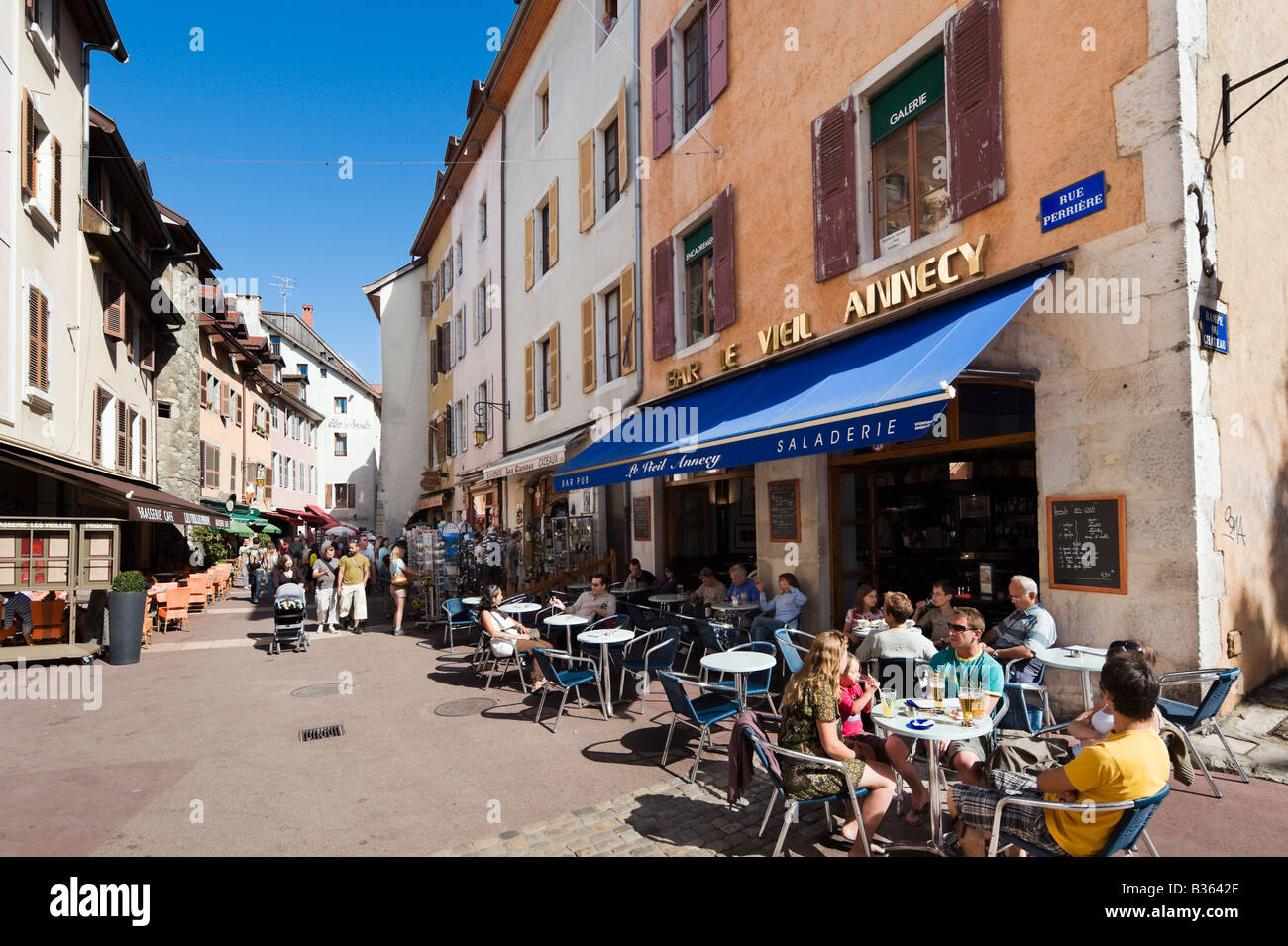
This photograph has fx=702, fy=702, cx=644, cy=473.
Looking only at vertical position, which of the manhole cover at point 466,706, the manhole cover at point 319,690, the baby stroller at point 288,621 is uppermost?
the baby stroller at point 288,621

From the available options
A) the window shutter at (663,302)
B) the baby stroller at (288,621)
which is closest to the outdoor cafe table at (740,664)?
the window shutter at (663,302)

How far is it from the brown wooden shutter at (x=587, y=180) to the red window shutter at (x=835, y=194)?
A: 264 inches

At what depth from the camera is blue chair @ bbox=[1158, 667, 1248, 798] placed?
4.41 m

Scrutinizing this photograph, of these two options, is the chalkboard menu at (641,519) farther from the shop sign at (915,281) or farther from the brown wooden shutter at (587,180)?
the brown wooden shutter at (587,180)

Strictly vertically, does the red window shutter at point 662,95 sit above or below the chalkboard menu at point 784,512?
above

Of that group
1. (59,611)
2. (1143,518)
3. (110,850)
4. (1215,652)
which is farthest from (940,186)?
(59,611)

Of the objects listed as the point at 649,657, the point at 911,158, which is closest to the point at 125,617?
the point at 649,657

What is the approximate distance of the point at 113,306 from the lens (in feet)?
49.1

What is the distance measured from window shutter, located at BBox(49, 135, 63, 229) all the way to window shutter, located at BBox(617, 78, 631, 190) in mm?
9880

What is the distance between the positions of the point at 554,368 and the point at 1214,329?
41.2ft

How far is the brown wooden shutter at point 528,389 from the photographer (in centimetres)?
1734

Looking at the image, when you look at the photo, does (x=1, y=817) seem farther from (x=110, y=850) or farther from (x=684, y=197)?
(x=684, y=197)
